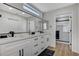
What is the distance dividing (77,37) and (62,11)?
44.5 inches

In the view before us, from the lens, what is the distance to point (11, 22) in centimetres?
157

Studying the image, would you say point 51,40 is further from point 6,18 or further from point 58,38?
point 6,18

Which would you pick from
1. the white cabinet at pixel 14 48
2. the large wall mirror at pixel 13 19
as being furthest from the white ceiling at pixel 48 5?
the white cabinet at pixel 14 48

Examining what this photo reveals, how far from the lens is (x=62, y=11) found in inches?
114

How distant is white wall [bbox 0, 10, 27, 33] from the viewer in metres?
1.37

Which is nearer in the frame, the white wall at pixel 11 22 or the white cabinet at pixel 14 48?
the white cabinet at pixel 14 48

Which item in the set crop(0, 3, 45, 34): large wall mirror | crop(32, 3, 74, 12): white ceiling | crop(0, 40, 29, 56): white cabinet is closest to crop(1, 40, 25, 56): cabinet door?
crop(0, 40, 29, 56): white cabinet

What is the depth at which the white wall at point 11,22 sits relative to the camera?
1.37 metres

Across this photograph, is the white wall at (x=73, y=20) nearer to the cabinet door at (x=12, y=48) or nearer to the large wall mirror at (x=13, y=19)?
the large wall mirror at (x=13, y=19)

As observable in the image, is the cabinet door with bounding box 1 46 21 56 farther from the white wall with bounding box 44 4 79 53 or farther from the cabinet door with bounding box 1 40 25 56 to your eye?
the white wall with bounding box 44 4 79 53

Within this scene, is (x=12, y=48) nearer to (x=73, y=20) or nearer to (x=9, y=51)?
(x=9, y=51)

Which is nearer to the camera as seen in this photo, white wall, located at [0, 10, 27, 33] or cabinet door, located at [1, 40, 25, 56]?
cabinet door, located at [1, 40, 25, 56]

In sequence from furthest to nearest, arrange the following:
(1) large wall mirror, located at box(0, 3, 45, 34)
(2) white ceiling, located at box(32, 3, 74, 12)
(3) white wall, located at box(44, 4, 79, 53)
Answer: (3) white wall, located at box(44, 4, 79, 53), (2) white ceiling, located at box(32, 3, 74, 12), (1) large wall mirror, located at box(0, 3, 45, 34)

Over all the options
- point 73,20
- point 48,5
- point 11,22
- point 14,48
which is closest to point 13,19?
point 11,22
